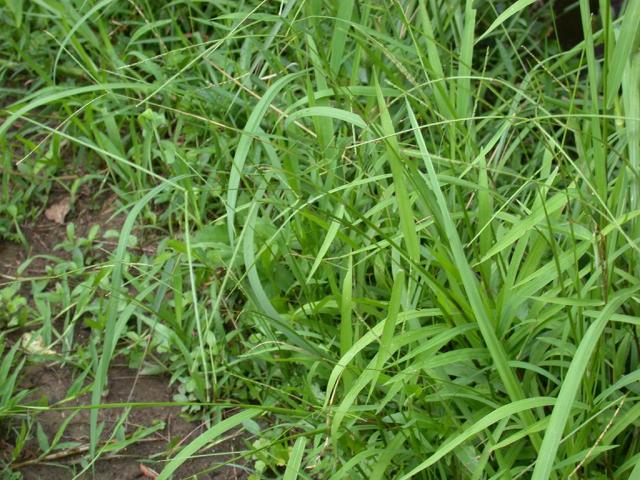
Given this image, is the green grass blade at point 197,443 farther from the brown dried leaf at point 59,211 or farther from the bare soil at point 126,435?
the brown dried leaf at point 59,211

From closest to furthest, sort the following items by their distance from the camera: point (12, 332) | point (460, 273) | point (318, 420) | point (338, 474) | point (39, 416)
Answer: point (460, 273)
point (338, 474)
point (318, 420)
point (39, 416)
point (12, 332)

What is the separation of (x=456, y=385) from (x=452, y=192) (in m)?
0.54

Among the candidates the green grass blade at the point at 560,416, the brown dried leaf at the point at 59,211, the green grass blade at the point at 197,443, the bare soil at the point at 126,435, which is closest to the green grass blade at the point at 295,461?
the green grass blade at the point at 197,443

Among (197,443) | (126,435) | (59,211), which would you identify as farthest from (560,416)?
(59,211)

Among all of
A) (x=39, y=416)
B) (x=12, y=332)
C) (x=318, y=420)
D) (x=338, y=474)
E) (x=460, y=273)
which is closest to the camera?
(x=460, y=273)

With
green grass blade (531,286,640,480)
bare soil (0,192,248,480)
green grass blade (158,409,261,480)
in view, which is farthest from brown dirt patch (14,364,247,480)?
green grass blade (531,286,640,480)

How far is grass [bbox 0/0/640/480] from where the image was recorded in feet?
5.61

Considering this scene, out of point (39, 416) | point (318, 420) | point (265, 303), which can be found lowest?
point (39, 416)

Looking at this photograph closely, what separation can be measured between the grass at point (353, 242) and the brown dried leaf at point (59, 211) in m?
0.03

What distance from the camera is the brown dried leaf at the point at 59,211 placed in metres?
2.75

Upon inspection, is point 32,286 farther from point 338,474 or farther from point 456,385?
point 456,385

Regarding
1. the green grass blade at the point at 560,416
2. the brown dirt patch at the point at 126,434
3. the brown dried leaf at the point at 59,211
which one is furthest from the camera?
the brown dried leaf at the point at 59,211

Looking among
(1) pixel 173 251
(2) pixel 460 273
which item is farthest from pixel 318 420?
(1) pixel 173 251

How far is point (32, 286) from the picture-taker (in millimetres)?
2578
